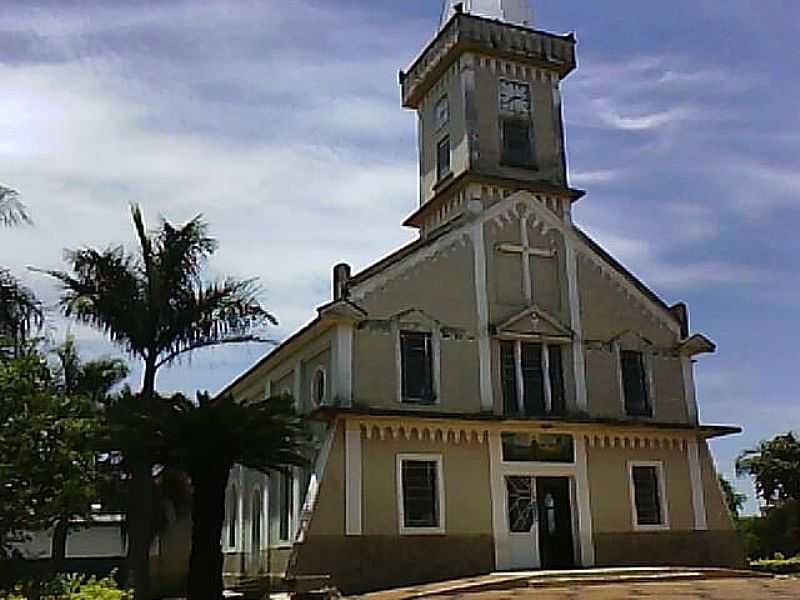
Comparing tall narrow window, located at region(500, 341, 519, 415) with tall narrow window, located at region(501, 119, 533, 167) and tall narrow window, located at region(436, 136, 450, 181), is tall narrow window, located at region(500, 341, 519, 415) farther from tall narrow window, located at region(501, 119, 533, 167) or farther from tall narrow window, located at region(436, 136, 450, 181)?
tall narrow window, located at region(436, 136, 450, 181)

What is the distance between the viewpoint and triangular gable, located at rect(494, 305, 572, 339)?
26500 millimetres

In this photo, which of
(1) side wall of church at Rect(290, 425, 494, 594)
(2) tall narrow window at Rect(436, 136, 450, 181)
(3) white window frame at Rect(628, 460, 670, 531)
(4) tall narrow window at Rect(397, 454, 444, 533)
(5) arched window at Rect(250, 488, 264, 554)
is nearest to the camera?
(1) side wall of church at Rect(290, 425, 494, 594)

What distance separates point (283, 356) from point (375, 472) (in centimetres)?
589

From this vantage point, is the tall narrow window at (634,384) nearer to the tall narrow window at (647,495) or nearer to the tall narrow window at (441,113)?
the tall narrow window at (647,495)

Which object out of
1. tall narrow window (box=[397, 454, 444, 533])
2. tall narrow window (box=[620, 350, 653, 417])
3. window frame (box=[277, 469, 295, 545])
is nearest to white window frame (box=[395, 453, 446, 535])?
tall narrow window (box=[397, 454, 444, 533])

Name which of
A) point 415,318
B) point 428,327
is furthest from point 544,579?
point 415,318

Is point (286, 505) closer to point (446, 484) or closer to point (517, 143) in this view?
point (446, 484)

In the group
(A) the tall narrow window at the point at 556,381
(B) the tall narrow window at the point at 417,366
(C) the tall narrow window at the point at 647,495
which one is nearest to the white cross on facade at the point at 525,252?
(A) the tall narrow window at the point at 556,381

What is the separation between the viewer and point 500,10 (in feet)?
107

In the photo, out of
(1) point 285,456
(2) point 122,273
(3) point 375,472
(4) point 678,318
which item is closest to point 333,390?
(3) point 375,472

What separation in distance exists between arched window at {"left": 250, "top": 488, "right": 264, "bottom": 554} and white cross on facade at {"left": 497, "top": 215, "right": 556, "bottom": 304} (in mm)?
10148

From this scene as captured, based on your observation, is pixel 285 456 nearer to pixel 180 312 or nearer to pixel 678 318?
pixel 180 312

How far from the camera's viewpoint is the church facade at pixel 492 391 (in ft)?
78.0

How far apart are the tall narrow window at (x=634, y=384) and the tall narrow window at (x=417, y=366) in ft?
20.2
